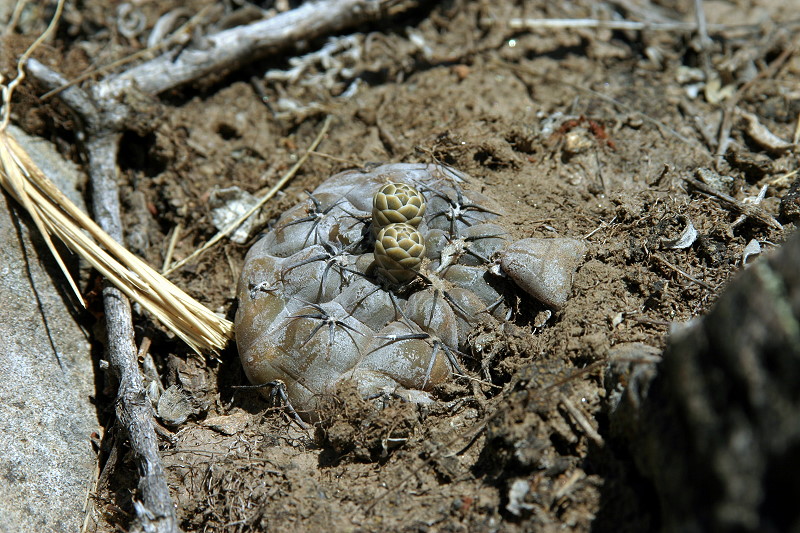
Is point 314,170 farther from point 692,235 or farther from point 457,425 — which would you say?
point 692,235

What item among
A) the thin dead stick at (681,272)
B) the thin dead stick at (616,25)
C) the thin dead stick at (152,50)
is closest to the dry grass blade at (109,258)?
the thin dead stick at (152,50)

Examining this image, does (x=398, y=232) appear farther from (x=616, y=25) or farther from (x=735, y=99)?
(x=616, y=25)

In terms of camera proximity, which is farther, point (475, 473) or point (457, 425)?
point (457, 425)

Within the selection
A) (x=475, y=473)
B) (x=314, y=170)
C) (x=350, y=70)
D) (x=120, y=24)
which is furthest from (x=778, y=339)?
(x=120, y=24)

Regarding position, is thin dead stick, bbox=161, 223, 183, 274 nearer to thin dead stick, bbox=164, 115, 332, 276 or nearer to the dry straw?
thin dead stick, bbox=164, 115, 332, 276

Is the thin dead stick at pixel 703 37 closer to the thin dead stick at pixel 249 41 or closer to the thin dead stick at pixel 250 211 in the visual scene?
the thin dead stick at pixel 249 41

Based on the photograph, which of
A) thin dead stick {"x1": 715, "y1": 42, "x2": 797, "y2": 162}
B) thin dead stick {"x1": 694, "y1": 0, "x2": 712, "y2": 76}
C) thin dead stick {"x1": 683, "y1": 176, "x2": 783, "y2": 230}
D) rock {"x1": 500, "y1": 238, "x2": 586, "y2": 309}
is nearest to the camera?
rock {"x1": 500, "y1": 238, "x2": 586, "y2": 309}

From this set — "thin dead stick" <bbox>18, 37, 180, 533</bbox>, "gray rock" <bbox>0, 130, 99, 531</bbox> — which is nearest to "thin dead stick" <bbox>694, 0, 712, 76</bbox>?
"thin dead stick" <bbox>18, 37, 180, 533</bbox>
